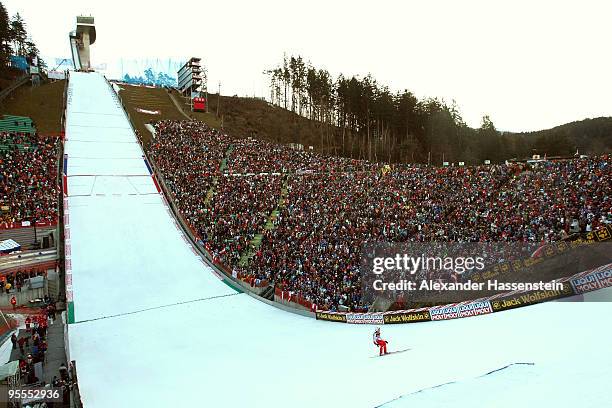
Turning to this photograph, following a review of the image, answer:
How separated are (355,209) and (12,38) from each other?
47497 millimetres

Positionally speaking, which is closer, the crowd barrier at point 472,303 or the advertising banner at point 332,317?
the crowd barrier at point 472,303

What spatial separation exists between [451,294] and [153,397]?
30.6 ft

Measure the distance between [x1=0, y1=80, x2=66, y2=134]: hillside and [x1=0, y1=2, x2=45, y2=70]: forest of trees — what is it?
11.8ft

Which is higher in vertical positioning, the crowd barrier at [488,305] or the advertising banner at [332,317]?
the crowd barrier at [488,305]

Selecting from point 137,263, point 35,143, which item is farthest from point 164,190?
point 35,143

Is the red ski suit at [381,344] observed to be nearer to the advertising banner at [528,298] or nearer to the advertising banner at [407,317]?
the advertising banner at [407,317]

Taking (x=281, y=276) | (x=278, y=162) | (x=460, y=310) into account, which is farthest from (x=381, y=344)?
(x=278, y=162)

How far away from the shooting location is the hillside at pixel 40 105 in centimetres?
3481

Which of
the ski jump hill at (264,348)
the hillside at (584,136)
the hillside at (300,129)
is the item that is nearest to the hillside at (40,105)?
the hillside at (300,129)

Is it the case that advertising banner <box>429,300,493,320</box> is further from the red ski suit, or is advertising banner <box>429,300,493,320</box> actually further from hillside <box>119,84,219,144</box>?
hillside <box>119,84,219,144</box>

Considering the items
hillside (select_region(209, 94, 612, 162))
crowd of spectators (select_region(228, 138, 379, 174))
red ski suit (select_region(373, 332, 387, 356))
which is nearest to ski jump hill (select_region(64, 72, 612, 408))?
red ski suit (select_region(373, 332, 387, 356))

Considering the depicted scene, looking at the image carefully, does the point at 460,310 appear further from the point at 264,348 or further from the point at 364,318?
the point at 264,348

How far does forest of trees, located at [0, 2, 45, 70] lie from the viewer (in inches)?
1654

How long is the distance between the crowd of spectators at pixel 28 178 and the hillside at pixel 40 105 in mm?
4871
